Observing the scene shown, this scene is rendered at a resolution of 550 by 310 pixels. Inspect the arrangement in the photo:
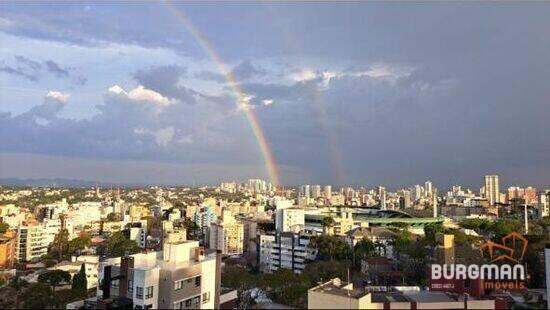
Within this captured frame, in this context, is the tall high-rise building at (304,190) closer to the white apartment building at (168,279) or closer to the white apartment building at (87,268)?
the white apartment building at (87,268)

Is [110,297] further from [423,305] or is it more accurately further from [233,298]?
[423,305]

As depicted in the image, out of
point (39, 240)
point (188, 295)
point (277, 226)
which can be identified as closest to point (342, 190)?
point (277, 226)

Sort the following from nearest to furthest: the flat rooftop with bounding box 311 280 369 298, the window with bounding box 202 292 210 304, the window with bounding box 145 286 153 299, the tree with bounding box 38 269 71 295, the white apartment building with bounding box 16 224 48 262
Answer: the flat rooftop with bounding box 311 280 369 298, the window with bounding box 145 286 153 299, the window with bounding box 202 292 210 304, the tree with bounding box 38 269 71 295, the white apartment building with bounding box 16 224 48 262

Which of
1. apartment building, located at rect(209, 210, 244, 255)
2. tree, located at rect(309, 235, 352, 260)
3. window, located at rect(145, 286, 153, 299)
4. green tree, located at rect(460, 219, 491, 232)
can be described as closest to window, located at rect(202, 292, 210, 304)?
window, located at rect(145, 286, 153, 299)

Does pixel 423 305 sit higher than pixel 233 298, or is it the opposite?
pixel 423 305

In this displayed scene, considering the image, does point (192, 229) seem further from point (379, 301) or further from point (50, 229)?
point (379, 301)

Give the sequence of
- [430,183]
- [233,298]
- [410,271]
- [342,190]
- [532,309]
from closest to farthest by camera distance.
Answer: [532,309] < [233,298] < [410,271] < [430,183] < [342,190]

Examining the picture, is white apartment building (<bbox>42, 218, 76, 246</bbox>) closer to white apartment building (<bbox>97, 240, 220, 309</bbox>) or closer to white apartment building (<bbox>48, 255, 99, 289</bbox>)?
white apartment building (<bbox>48, 255, 99, 289</bbox>)
